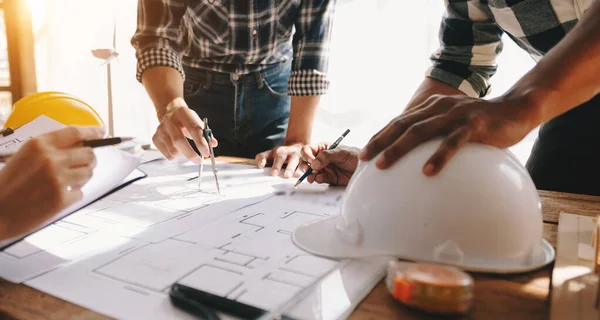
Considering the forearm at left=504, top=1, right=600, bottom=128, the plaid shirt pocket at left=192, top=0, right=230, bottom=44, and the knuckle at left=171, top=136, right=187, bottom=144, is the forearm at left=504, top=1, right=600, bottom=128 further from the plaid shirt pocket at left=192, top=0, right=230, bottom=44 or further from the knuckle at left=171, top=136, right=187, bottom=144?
the plaid shirt pocket at left=192, top=0, right=230, bottom=44

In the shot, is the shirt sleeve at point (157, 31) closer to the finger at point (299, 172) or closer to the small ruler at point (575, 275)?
the finger at point (299, 172)

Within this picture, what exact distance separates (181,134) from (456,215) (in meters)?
0.72

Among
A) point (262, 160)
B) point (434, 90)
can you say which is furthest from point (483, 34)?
point (262, 160)

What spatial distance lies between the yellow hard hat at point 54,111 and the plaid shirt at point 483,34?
87 centimetres

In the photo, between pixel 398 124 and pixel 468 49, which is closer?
pixel 398 124

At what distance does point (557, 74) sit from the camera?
61 cm

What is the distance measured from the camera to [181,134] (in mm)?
1050

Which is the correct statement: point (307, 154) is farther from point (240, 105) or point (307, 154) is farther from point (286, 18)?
point (286, 18)

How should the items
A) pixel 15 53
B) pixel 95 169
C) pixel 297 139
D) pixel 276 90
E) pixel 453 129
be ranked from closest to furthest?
pixel 453 129
pixel 95 169
pixel 297 139
pixel 276 90
pixel 15 53

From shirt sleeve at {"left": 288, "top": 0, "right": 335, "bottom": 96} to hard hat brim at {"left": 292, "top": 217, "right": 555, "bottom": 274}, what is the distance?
30.4 inches

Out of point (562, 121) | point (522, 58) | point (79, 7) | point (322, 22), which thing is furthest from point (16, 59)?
point (562, 121)

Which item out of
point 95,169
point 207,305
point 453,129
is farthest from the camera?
point 95,169

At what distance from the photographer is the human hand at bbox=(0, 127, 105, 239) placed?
48 centimetres

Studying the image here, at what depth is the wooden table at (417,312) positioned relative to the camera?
1.40ft
